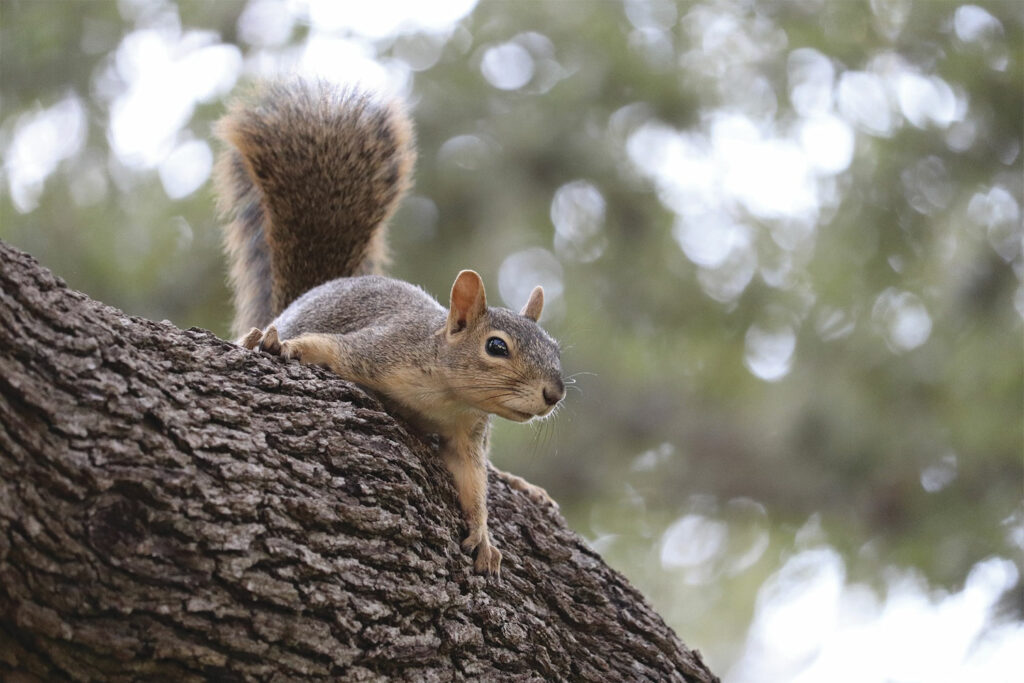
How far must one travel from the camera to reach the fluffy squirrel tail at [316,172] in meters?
2.72

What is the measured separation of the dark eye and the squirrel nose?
0.43 ft

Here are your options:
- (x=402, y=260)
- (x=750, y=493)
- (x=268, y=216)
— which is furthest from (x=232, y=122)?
(x=750, y=493)

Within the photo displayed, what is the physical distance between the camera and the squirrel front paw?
192 centimetres

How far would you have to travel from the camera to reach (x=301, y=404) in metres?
1.78

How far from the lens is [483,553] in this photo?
194cm

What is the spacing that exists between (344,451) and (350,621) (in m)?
0.29

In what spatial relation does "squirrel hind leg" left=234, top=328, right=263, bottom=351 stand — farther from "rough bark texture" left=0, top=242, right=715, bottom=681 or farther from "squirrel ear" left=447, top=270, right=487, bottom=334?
"squirrel ear" left=447, top=270, right=487, bottom=334

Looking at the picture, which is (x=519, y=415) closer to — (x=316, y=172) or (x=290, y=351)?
(x=290, y=351)

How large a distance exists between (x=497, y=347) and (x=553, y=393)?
170 millimetres

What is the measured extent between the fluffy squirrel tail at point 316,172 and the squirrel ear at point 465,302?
67cm

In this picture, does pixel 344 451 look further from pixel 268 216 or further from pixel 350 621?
pixel 268 216

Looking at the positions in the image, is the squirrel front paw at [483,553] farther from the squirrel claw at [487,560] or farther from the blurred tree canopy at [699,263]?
the blurred tree canopy at [699,263]

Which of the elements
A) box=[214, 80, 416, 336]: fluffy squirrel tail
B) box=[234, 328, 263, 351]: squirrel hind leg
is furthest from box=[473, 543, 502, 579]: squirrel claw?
box=[214, 80, 416, 336]: fluffy squirrel tail

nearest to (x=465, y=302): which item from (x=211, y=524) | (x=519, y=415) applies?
(x=519, y=415)
